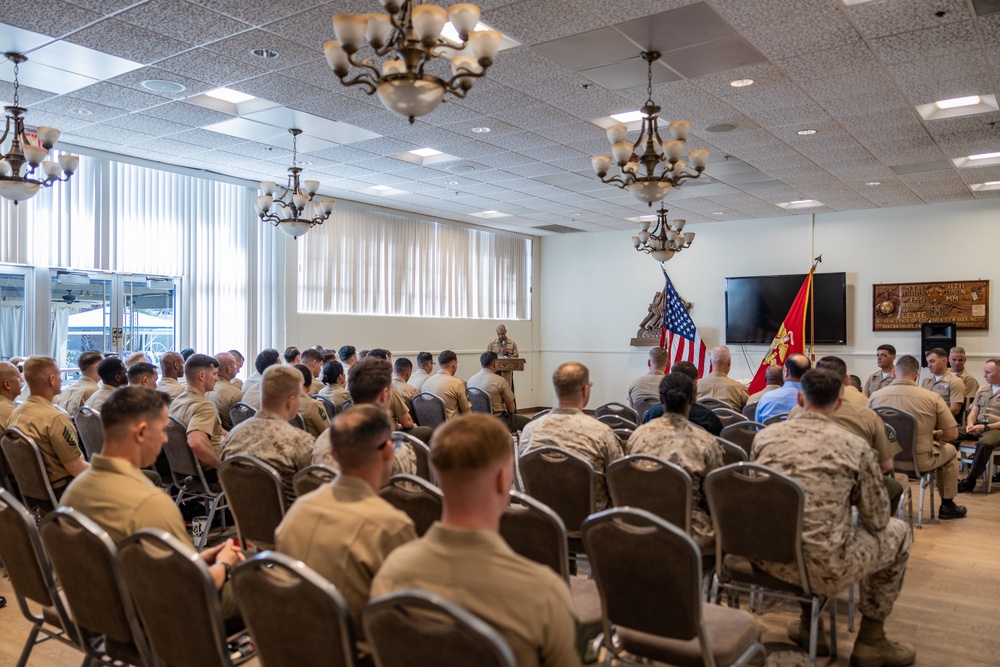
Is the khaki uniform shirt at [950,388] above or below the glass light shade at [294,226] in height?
below

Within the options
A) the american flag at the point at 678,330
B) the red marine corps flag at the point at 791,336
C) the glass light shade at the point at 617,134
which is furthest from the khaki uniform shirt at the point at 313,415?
the red marine corps flag at the point at 791,336

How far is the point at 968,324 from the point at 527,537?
10.8 m

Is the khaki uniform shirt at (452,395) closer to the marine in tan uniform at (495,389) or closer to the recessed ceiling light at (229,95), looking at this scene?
the marine in tan uniform at (495,389)

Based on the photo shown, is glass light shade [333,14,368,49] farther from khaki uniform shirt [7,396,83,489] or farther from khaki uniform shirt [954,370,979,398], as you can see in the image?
khaki uniform shirt [954,370,979,398]

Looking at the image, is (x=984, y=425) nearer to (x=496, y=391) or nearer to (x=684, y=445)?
(x=496, y=391)

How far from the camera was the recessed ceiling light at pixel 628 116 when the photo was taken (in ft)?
22.9

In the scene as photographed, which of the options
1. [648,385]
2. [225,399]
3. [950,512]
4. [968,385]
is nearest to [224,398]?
[225,399]

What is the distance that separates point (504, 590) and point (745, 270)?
12.3 metres

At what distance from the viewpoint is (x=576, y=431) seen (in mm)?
3754

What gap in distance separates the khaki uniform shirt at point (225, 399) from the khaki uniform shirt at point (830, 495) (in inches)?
166

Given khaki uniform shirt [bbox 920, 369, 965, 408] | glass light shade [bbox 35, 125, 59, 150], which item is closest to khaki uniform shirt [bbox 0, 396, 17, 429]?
glass light shade [bbox 35, 125, 59, 150]

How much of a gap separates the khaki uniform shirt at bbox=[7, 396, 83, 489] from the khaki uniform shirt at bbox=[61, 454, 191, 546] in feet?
6.51

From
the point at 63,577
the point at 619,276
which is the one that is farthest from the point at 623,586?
the point at 619,276

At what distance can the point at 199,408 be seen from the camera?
488 cm
